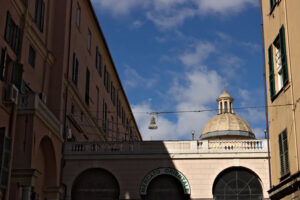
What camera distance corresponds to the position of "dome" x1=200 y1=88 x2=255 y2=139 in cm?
6975

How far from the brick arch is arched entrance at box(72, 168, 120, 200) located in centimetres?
283

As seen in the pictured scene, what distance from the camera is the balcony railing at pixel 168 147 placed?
29391 mm

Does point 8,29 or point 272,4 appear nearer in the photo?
point 272,4

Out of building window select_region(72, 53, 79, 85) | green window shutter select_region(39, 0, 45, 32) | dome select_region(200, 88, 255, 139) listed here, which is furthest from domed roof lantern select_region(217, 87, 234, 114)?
green window shutter select_region(39, 0, 45, 32)

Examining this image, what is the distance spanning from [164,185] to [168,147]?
2.18 meters

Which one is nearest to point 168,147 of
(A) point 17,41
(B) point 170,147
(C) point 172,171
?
(B) point 170,147

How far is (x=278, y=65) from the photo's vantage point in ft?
65.4

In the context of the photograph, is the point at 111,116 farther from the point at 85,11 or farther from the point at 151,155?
the point at 151,155

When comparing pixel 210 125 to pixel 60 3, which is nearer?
pixel 60 3

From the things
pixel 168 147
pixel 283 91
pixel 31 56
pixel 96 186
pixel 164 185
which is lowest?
pixel 96 186

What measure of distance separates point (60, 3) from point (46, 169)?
36.1ft

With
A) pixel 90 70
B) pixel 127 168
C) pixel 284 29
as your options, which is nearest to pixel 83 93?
pixel 90 70

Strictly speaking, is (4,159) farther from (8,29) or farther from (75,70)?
(75,70)

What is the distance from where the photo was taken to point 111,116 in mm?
48156
